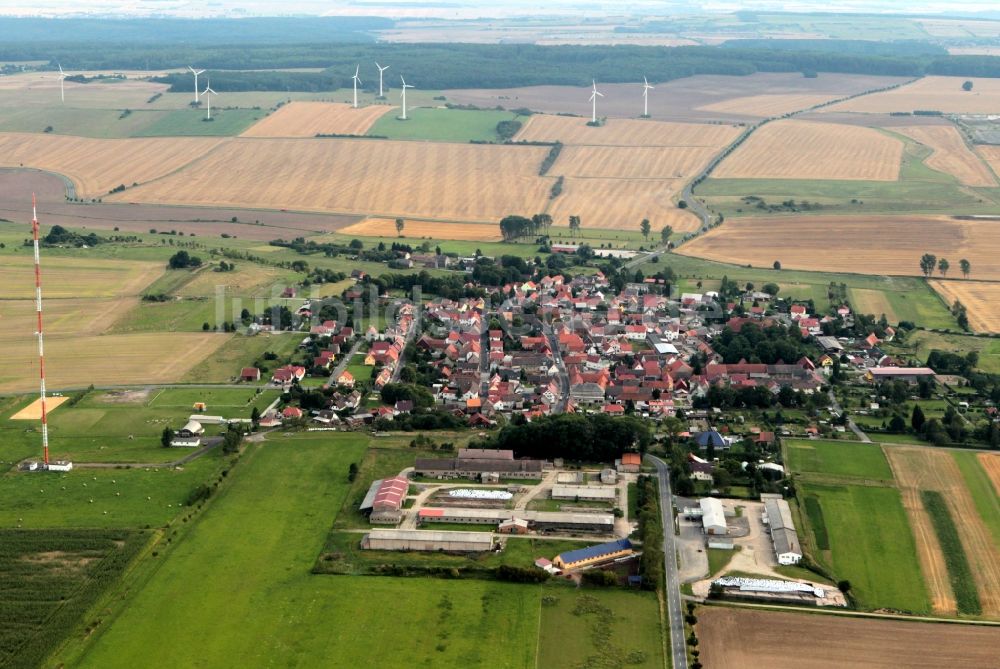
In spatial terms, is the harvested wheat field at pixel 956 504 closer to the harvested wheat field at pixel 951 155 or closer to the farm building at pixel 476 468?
the farm building at pixel 476 468

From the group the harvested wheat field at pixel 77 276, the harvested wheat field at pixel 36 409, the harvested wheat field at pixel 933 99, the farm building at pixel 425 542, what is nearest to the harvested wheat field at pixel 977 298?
the farm building at pixel 425 542

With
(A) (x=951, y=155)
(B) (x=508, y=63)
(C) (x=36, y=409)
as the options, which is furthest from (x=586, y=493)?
(B) (x=508, y=63)

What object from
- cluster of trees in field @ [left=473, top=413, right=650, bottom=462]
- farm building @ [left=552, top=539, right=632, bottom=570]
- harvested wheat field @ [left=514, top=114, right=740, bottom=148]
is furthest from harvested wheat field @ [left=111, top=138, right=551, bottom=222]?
farm building @ [left=552, top=539, right=632, bottom=570]

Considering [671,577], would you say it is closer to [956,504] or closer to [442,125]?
[956,504]

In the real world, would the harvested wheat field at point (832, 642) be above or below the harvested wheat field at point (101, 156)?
below

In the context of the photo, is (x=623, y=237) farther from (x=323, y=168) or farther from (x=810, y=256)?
(x=323, y=168)

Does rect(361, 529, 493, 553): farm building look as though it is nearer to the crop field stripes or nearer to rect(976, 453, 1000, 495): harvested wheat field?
the crop field stripes
